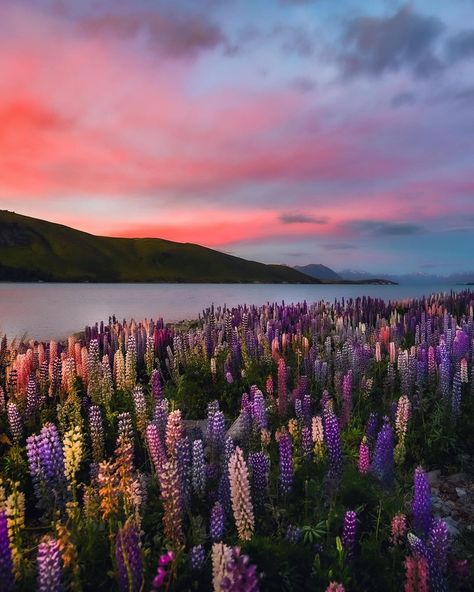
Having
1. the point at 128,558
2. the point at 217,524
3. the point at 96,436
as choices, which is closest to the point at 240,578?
the point at 128,558

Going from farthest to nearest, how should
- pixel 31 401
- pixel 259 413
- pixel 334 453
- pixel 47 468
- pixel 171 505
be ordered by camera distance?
1. pixel 31 401
2. pixel 259 413
3. pixel 334 453
4. pixel 47 468
5. pixel 171 505

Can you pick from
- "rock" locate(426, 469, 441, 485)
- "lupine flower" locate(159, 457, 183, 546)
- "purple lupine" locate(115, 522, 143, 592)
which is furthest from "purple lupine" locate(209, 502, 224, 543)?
"rock" locate(426, 469, 441, 485)

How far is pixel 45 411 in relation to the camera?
834 cm

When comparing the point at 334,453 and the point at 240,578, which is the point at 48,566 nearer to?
the point at 240,578

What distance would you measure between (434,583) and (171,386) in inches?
298

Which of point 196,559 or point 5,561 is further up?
point 5,561

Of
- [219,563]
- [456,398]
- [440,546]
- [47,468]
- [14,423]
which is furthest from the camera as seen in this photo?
[456,398]

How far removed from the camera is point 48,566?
3.11 metres

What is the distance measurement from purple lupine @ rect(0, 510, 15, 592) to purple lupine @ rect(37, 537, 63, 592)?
0.24m

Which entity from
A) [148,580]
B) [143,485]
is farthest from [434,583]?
[143,485]

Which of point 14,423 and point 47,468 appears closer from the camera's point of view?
point 47,468

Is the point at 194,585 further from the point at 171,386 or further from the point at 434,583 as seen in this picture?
the point at 171,386

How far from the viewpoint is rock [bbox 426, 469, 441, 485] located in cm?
656

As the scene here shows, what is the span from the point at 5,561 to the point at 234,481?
1676mm
